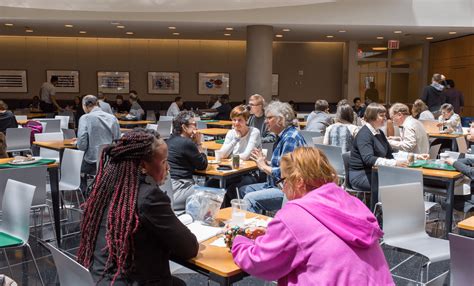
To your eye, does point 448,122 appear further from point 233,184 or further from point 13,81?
point 13,81

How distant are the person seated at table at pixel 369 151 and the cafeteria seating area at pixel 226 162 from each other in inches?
0.9

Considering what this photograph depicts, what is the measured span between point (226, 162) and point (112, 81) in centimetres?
1225

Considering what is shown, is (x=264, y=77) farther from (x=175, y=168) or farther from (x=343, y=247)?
(x=343, y=247)

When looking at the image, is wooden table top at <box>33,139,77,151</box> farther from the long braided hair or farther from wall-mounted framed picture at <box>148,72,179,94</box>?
wall-mounted framed picture at <box>148,72,179,94</box>

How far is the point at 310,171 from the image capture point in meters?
1.92

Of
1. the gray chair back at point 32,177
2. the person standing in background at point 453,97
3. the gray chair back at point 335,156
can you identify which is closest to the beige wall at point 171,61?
the person standing in background at point 453,97

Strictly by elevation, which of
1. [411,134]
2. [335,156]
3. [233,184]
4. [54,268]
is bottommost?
[54,268]

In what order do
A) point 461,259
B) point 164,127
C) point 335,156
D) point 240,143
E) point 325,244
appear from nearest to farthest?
point 325,244
point 461,259
point 240,143
point 335,156
point 164,127

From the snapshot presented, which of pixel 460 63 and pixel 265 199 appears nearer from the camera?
pixel 265 199

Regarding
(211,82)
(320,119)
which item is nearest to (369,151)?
(320,119)

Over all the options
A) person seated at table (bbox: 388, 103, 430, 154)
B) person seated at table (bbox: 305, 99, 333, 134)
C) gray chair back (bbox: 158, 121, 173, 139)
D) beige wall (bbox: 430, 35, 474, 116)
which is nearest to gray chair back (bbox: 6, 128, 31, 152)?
gray chair back (bbox: 158, 121, 173, 139)

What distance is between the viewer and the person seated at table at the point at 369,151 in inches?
177

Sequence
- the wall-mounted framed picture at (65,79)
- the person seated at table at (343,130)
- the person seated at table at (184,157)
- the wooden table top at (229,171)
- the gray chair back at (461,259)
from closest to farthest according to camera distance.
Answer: the gray chair back at (461,259) → the person seated at table at (184,157) → the wooden table top at (229,171) → the person seated at table at (343,130) → the wall-mounted framed picture at (65,79)

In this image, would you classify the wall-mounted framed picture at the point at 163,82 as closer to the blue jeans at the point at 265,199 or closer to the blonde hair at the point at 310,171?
the blue jeans at the point at 265,199
